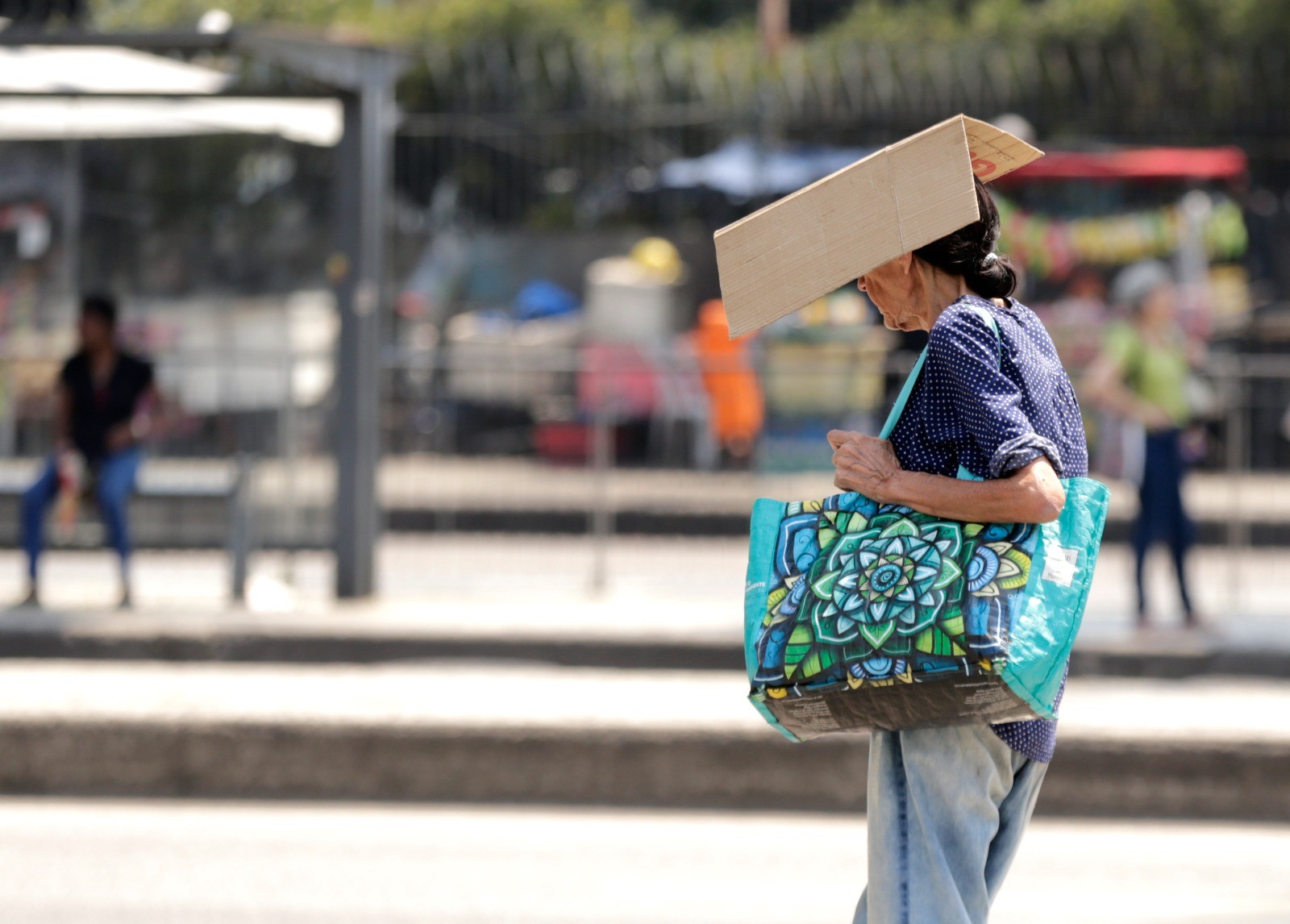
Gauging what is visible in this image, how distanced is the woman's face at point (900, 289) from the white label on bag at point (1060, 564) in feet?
1.48

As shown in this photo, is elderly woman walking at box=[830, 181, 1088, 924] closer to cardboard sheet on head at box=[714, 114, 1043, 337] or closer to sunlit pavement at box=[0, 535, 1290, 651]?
cardboard sheet on head at box=[714, 114, 1043, 337]

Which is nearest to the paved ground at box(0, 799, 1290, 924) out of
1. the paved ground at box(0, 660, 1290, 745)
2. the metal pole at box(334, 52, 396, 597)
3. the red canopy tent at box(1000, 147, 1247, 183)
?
the paved ground at box(0, 660, 1290, 745)

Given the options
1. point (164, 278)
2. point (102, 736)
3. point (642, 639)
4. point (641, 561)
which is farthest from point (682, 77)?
point (102, 736)

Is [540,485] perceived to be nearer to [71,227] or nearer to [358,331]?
[358,331]

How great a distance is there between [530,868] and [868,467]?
283 centimetres

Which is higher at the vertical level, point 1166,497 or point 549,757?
point 1166,497

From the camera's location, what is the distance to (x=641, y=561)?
34.8 ft

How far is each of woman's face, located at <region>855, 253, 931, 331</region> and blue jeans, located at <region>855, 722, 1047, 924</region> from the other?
71cm

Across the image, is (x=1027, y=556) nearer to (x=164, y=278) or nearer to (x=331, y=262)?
(x=331, y=262)

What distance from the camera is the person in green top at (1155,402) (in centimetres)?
880

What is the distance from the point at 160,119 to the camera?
36.6 ft

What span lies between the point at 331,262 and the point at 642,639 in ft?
8.49

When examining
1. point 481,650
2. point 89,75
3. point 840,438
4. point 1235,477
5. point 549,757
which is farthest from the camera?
point 1235,477

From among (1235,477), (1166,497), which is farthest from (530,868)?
(1235,477)
